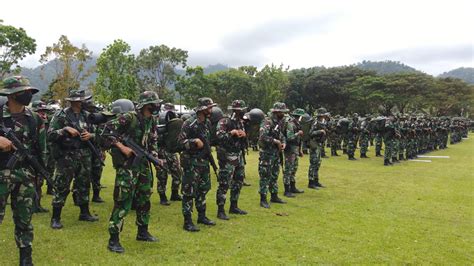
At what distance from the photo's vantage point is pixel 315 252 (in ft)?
19.1

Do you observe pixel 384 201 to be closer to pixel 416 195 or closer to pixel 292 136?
pixel 416 195

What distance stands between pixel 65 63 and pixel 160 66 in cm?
1354

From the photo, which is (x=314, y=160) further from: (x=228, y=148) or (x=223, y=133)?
(x=223, y=133)

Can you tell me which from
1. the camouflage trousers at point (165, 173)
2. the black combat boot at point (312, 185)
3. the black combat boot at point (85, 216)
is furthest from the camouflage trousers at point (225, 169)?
the black combat boot at point (312, 185)

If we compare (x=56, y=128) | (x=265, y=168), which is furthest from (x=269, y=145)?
(x=56, y=128)

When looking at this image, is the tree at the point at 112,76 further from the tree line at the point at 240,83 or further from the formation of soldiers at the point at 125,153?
the formation of soldiers at the point at 125,153

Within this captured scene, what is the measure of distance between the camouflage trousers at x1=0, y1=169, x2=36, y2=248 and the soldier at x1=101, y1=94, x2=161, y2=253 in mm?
1126

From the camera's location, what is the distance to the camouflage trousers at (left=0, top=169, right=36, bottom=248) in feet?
14.4

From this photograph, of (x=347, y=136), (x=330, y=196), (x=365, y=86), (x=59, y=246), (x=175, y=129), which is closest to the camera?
(x=59, y=246)

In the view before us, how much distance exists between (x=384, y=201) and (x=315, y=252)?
461cm

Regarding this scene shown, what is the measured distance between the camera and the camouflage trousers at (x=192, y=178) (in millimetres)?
6438

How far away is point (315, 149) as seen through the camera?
35.9 feet

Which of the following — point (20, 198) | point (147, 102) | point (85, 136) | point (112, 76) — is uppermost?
point (112, 76)

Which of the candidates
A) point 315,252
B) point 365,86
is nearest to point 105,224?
point 315,252
